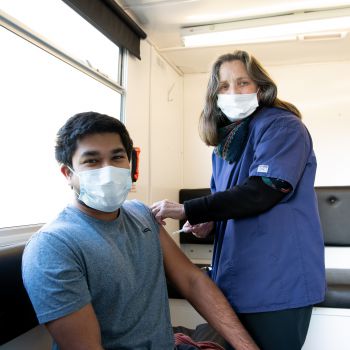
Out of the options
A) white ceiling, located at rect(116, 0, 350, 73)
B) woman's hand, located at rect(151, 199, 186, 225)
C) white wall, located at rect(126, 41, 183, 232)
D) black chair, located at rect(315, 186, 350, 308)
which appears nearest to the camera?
woman's hand, located at rect(151, 199, 186, 225)

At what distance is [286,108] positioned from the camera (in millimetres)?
1256

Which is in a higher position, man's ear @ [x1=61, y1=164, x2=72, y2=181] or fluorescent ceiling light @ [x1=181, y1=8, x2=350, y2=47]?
fluorescent ceiling light @ [x1=181, y1=8, x2=350, y2=47]

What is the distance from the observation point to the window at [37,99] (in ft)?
5.07

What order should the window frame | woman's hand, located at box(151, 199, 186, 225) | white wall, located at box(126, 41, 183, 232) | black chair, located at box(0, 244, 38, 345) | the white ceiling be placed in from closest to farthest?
1. black chair, located at box(0, 244, 38, 345)
2. woman's hand, located at box(151, 199, 186, 225)
3. the window frame
4. the white ceiling
5. white wall, located at box(126, 41, 183, 232)

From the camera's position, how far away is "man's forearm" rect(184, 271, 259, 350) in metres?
1.12

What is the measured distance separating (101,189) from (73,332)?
421mm

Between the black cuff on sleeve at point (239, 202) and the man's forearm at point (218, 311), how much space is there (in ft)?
0.82

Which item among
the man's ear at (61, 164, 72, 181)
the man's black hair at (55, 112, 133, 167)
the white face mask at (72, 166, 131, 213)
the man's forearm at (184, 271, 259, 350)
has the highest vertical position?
the man's black hair at (55, 112, 133, 167)

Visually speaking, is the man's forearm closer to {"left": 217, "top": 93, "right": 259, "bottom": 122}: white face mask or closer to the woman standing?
the woman standing

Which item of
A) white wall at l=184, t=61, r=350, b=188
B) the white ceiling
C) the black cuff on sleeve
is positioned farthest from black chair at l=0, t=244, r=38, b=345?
white wall at l=184, t=61, r=350, b=188

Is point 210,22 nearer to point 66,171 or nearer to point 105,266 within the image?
point 66,171

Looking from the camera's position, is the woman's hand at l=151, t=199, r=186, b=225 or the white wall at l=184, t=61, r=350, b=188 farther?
the white wall at l=184, t=61, r=350, b=188

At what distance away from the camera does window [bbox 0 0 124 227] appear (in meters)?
1.55

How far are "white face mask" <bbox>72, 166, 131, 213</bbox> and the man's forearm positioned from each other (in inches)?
17.8
